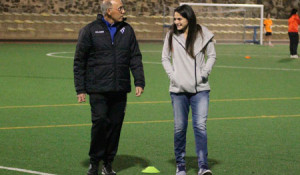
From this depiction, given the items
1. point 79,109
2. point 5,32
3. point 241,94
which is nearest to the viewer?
point 79,109

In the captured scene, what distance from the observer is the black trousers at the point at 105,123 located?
7027mm

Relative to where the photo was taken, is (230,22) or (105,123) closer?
(105,123)

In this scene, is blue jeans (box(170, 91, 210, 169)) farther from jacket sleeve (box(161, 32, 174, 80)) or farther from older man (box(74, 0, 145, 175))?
older man (box(74, 0, 145, 175))

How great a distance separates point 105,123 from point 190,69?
99 cm

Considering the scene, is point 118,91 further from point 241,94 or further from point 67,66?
point 67,66

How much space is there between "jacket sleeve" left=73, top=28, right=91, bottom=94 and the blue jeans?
91 cm

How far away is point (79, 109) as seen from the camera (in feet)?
41.4

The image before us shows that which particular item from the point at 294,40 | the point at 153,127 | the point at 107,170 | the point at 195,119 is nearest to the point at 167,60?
the point at 195,119

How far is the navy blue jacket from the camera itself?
695 centimetres

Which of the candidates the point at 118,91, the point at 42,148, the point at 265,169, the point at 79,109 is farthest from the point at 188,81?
the point at 79,109

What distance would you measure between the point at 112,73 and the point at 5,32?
34714 mm

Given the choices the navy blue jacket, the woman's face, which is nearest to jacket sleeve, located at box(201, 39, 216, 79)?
the woman's face

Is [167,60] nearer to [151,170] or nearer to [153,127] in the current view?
[151,170]

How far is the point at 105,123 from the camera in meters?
7.09
